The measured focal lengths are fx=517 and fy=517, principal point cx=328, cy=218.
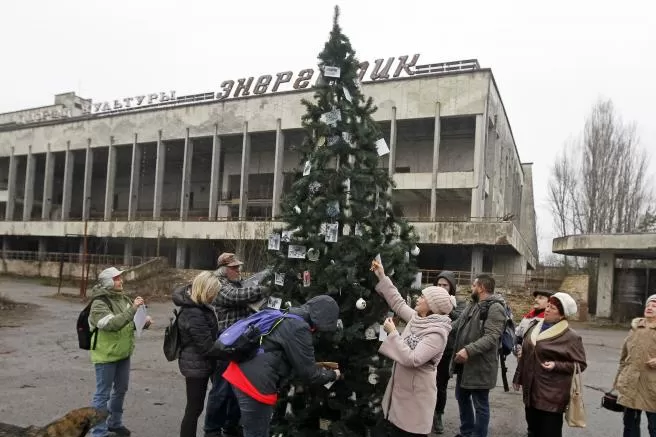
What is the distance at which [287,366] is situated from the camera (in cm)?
389

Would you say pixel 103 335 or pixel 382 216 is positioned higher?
pixel 382 216

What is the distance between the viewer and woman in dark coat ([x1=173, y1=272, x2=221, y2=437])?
471 cm

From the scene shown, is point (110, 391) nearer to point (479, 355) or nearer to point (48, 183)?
point (479, 355)

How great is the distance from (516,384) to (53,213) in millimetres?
55527

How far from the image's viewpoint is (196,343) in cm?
471

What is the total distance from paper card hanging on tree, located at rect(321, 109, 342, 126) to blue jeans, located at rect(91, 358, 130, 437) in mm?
3290

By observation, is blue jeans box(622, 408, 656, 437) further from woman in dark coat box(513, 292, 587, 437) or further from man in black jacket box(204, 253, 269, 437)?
man in black jacket box(204, 253, 269, 437)

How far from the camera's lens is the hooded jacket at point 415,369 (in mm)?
4090

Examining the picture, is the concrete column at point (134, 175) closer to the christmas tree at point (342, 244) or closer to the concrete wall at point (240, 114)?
the concrete wall at point (240, 114)

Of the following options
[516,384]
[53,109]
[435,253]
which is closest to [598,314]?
[435,253]

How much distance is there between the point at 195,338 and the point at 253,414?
Result: 113 centimetres

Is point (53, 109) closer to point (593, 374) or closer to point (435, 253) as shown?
point (435, 253)

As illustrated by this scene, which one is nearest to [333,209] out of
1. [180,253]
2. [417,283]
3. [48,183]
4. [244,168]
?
[417,283]

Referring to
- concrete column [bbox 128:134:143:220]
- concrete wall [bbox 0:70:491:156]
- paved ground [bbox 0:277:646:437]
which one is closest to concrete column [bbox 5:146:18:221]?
concrete wall [bbox 0:70:491:156]
